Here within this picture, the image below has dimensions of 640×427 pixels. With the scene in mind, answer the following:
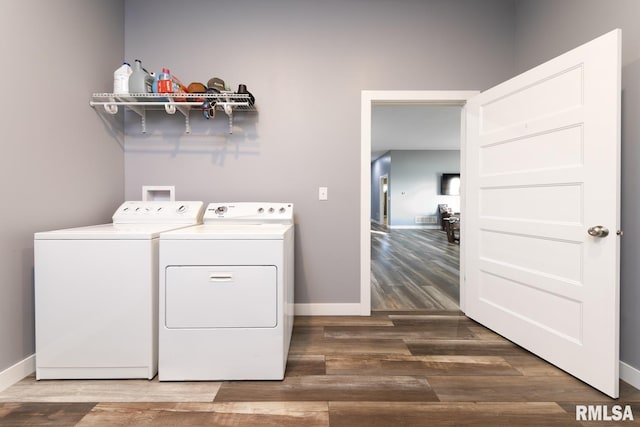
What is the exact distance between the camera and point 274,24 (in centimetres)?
209

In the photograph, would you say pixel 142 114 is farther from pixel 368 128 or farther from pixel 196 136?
pixel 368 128

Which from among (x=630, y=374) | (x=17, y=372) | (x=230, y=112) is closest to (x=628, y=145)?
(x=630, y=374)

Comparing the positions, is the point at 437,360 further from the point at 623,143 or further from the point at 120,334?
the point at 120,334

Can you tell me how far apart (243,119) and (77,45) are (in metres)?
1.03

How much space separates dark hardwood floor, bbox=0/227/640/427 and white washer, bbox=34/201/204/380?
10 cm

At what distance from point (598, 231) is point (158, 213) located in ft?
7.86

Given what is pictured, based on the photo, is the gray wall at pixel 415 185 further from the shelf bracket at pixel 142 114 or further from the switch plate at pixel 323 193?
the shelf bracket at pixel 142 114

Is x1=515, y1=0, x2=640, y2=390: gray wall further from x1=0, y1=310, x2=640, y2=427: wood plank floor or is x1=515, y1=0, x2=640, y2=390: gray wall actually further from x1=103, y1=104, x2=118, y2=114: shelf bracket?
x1=103, y1=104, x2=118, y2=114: shelf bracket

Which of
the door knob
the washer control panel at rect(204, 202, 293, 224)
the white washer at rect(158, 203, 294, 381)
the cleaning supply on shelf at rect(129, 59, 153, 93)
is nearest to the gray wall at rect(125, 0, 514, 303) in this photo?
the washer control panel at rect(204, 202, 293, 224)

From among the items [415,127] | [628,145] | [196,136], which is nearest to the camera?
[628,145]

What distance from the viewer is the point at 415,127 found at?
6043 millimetres

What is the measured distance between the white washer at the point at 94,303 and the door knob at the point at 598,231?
81.3 inches

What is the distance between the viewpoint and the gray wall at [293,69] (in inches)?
82.1

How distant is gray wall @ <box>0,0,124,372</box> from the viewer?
130cm
